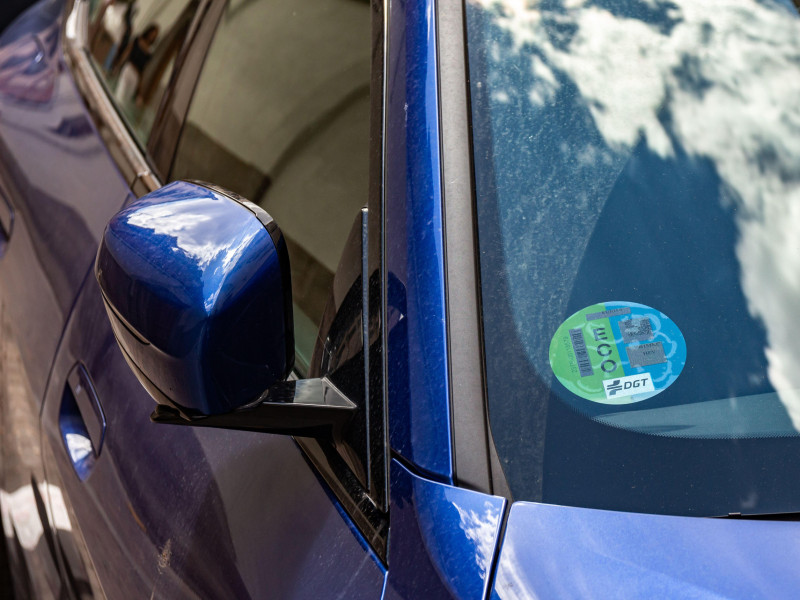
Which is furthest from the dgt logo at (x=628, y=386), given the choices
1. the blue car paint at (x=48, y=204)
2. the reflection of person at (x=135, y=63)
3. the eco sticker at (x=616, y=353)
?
the reflection of person at (x=135, y=63)

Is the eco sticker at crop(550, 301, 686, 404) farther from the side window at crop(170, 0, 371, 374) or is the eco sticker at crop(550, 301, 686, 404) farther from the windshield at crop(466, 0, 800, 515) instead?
the side window at crop(170, 0, 371, 374)

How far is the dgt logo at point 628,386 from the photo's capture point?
1.00 meters

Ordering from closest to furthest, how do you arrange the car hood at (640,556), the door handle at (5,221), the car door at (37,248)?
the car hood at (640,556), the car door at (37,248), the door handle at (5,221)

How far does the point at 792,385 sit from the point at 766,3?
650 millimetres

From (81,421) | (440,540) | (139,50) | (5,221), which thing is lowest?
(81,421)

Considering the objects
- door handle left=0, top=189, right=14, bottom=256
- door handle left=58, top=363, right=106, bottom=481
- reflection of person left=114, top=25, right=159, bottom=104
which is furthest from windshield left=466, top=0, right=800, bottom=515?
door handle left=0, top=189, right=14, bottom=256

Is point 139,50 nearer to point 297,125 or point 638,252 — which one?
point 297,125

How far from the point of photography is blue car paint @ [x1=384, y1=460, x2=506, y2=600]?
898mm

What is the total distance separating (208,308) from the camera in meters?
0.93

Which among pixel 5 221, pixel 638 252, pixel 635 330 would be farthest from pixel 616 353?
pixel 5 221

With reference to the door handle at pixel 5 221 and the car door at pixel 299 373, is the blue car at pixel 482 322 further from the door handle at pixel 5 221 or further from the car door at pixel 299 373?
the door handle at pixel 5 221

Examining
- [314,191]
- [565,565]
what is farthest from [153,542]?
[565,565]

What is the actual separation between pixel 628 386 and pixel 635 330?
69mm

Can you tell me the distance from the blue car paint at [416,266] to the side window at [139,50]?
0.92 metres
